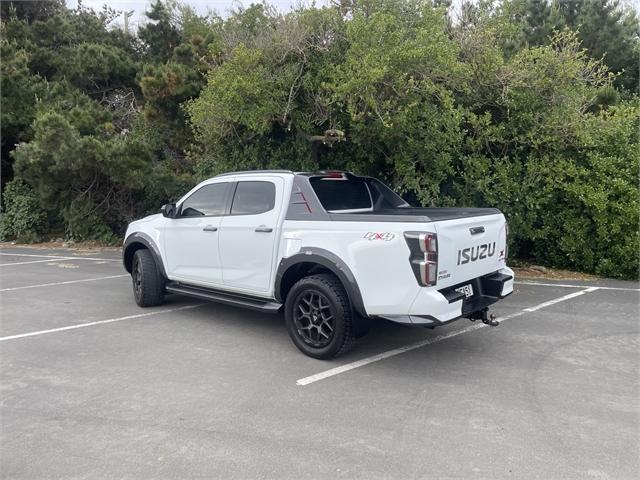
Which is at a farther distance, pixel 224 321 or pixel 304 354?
pixel 224 321

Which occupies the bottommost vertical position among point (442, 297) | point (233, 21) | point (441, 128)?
point (442, 297)

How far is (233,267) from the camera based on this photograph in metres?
5.96

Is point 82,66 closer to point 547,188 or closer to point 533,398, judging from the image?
point 547,188

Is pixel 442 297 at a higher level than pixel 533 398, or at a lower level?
higher

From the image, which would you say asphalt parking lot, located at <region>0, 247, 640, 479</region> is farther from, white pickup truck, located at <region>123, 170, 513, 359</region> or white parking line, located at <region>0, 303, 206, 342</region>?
white pickup truck, located at <region>123, 170, 513, 359</region>

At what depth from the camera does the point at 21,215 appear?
1612 centimetres

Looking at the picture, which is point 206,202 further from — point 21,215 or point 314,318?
point 21,215

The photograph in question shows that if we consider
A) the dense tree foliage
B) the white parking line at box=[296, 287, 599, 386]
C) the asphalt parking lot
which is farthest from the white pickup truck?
the dense tree foliage

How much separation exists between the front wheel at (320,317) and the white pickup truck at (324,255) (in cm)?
1

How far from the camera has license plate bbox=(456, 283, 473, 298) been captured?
490 centimetres

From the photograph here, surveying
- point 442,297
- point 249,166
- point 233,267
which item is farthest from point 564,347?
point 249,166

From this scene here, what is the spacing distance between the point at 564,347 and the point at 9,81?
1611 cm

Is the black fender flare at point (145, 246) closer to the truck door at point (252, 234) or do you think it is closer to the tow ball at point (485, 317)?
the truck door at point (252, 234)

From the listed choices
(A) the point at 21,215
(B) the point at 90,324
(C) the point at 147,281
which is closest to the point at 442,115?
(C) the point at 147,281
